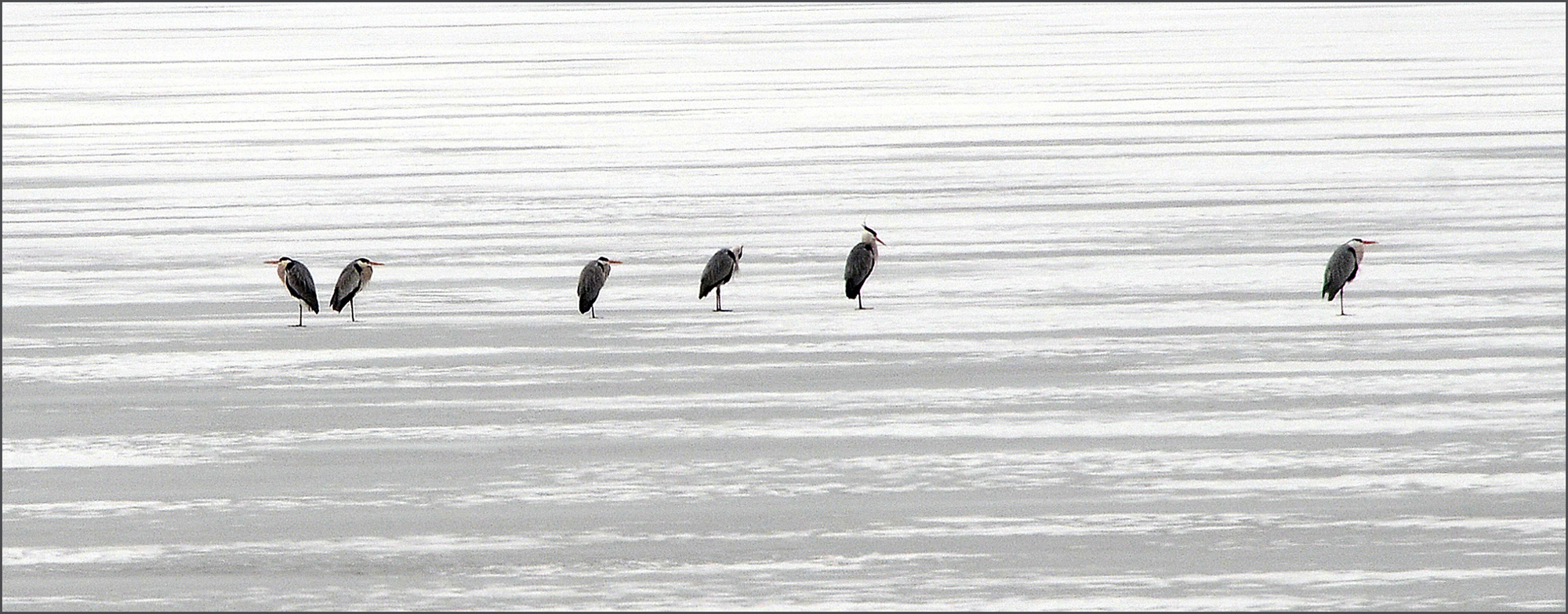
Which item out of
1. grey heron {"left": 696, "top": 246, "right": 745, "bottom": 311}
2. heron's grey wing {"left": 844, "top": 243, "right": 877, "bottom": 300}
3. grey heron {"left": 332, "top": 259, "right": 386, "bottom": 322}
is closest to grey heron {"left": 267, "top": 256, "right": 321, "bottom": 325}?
grey heron {"left": 332, "top": 259, "right": 386, "bottom": 322}

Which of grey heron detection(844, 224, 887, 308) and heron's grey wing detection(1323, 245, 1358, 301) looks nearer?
heron's grey wing detection(1323, 245, 1358, 301)

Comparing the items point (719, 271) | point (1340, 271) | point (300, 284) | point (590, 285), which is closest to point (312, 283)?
point (300, 284)

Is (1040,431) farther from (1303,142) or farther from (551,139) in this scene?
(551,139)

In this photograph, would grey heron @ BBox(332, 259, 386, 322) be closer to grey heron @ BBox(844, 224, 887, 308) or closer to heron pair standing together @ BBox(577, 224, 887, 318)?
heron pair standing together @ BBox(577, 224, 887, 318)

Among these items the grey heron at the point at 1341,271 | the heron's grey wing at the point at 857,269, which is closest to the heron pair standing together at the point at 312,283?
the heron's grey wing at the point at 857,269

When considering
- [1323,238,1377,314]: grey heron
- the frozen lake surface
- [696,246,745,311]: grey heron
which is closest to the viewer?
the frozen lake surface

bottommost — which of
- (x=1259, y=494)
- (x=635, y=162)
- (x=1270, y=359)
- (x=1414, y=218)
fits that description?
(x=1259, y=494)

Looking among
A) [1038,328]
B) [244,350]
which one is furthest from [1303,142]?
[244,350]
